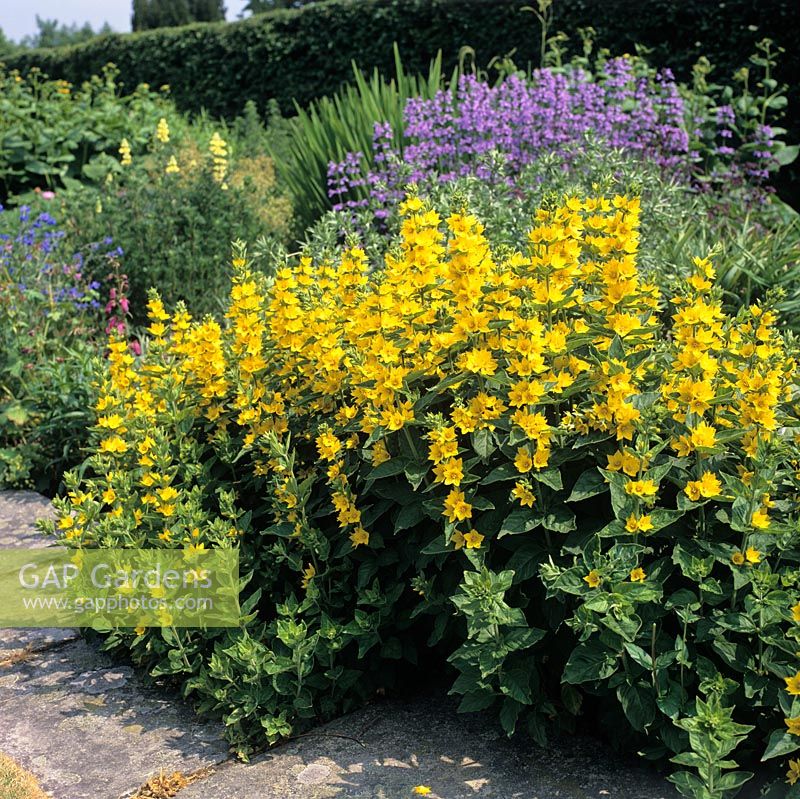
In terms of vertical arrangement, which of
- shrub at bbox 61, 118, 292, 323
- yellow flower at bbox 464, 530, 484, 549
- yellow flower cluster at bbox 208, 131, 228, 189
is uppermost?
yellow flower cluster at bbox 208, 131, 228, 189

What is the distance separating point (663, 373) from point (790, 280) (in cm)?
220

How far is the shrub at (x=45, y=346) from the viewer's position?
4.34 m

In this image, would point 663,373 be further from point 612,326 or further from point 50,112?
point 50,112

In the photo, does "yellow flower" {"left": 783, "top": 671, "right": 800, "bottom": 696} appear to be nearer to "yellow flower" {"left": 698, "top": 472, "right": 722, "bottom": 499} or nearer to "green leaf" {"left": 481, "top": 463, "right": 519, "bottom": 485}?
"yellow flower" {"left": 698, "top": 472, "right": 722, "bottom": 499}

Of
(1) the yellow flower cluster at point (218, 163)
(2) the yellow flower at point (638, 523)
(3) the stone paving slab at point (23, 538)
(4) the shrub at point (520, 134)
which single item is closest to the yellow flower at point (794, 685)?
(2) the yellow flower at point (638, 523)

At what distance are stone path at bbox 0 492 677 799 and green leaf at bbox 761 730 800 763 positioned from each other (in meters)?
0.31

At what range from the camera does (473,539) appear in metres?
2.23

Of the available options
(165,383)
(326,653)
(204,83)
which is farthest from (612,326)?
(204,83)

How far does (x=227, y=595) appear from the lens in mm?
2465

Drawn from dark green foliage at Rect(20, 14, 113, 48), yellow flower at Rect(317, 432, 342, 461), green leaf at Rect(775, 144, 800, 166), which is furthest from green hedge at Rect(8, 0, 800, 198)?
dark green foliage at Rect(20, 14, 113, 48)

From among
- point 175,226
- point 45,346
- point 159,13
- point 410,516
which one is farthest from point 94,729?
point 159,13

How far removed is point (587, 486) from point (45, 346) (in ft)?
11.9

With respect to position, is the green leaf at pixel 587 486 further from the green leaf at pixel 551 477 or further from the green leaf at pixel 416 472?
the green leaf at pixel 416 472

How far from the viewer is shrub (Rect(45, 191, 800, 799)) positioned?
2.05 m
